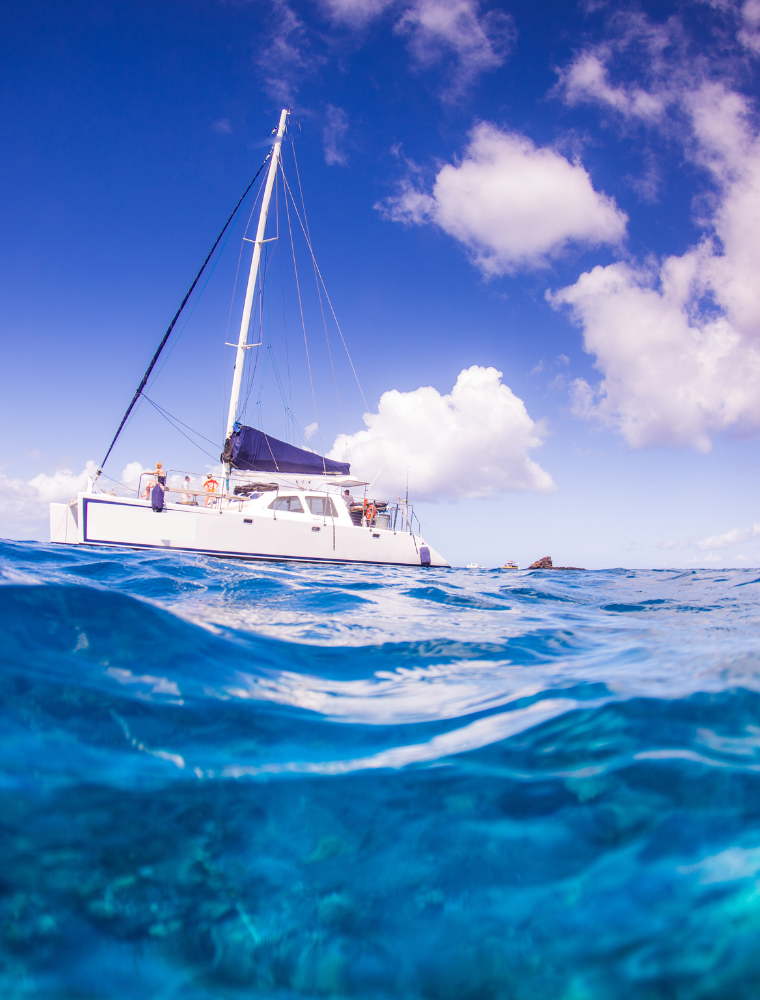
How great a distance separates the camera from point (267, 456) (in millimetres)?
14203

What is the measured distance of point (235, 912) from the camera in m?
1.00

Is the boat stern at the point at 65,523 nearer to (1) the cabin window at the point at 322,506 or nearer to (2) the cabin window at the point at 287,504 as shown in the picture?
(2) the cabin window at the point at 287,504

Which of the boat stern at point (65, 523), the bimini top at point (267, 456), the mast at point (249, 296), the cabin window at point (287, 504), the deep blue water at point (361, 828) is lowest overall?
the deep blue water at point (361, 828)

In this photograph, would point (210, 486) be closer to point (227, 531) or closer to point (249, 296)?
point (227, 531)

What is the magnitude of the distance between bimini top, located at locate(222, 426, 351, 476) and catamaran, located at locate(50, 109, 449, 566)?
0.03m

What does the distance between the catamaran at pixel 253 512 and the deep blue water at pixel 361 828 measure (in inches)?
381

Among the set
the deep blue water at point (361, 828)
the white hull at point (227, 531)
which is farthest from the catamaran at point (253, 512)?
the deep blue water at point (361, 828)

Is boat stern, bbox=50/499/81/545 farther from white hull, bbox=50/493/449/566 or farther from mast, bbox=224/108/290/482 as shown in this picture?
mast, bbox=224/108/290/482

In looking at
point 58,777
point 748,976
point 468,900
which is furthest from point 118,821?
point 748,976

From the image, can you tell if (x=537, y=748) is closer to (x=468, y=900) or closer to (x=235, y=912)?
(x=468, y=900)

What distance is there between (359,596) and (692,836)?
467 cm

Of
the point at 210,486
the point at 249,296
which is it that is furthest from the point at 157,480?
the point at 249,296

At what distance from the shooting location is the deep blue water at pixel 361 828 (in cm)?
Result: 88

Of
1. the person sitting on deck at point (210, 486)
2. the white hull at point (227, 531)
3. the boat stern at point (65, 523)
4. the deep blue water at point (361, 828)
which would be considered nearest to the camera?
the deep blue water at point (361, 828)
